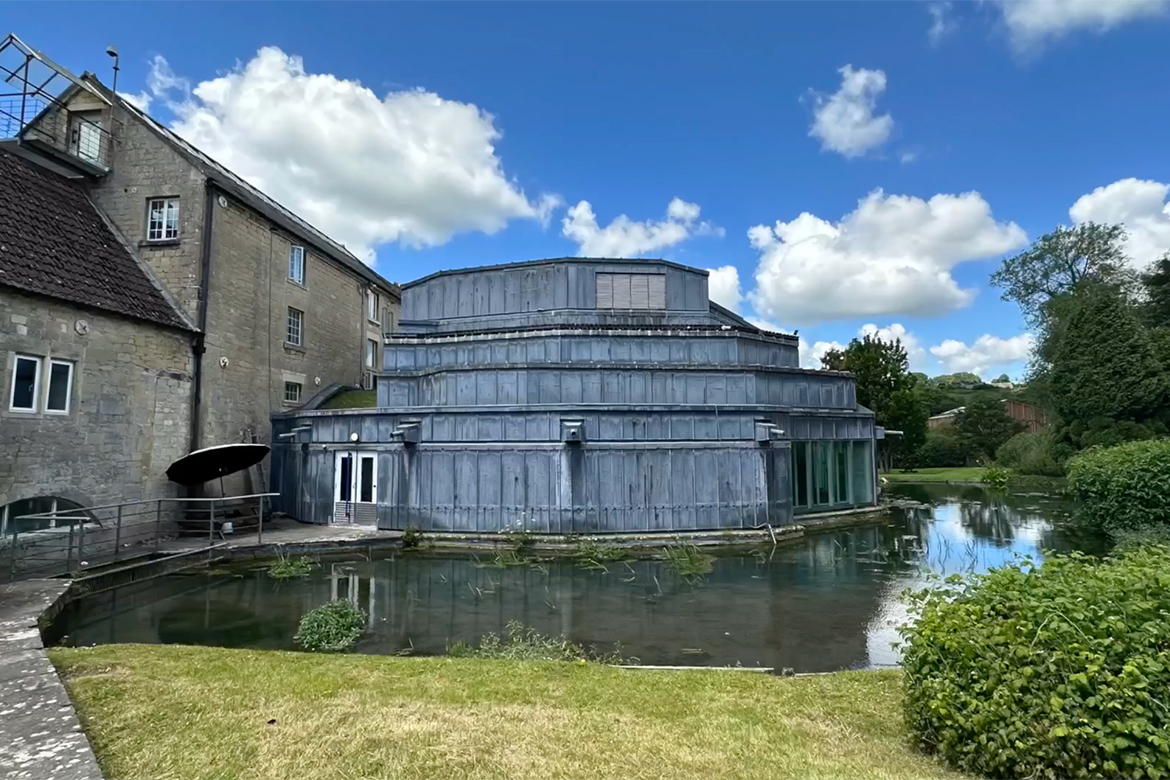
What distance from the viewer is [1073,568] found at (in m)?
3.98

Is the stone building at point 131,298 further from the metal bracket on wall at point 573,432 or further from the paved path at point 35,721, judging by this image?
the metal bracket on wall at point 573,432

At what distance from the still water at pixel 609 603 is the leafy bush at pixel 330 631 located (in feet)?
0.71

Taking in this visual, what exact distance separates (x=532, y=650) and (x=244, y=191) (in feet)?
60.1

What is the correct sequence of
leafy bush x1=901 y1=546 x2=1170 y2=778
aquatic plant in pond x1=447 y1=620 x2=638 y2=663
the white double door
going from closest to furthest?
leafy bush x1=901 y1=546 x2=1170 y2=778, aquatic plant in pond x1=447 y1=620 x2=638 y2=663, the white double door

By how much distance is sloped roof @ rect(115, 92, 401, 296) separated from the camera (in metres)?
16.9

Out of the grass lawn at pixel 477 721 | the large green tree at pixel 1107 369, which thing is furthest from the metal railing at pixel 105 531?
the large green tree at pixel 1107 369

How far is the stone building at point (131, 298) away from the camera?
12188 millimetres

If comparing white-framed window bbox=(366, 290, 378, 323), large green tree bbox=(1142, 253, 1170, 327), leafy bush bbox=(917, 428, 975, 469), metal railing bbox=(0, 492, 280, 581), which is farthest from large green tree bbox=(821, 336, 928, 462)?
metal railing bbox=(0, 492, 280, 581)

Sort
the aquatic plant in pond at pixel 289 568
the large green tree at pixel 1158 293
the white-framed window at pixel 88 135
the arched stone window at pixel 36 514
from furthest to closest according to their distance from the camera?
the large green tree at pixel 1158 293, the white-framed window at pixel 88 135, the aquatic plant in pond at pixel 289 568, the arched stone window at pixel 36 514

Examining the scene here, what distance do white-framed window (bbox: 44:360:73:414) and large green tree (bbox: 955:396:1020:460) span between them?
169 feet

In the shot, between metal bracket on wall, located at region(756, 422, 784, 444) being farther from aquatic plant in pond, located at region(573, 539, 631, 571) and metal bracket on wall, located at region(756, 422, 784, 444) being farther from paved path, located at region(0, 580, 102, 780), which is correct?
paved path, located at region(0, 580, 102, 780)

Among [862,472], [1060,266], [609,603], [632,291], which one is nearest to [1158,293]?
[1060,266]

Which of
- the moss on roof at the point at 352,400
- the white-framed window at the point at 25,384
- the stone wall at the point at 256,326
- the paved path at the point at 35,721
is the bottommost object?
the paved path at the point at 35,721

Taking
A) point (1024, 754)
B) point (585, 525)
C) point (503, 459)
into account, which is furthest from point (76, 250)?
point (1024, 754)
